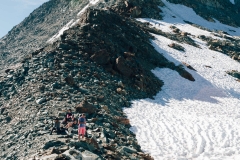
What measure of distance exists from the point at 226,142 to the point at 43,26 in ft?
226

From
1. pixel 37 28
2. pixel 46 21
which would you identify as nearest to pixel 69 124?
pixel 37 28

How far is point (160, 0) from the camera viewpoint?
7294cm

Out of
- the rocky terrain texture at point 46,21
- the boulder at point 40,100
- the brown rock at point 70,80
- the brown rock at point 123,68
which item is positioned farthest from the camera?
the rocky terrain texture at point 46,21

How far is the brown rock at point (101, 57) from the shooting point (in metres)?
28.7

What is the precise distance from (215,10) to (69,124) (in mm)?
76380

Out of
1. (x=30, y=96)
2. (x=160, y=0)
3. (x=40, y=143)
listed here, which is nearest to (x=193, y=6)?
(x=160, y=0)

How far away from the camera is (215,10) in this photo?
83.0m

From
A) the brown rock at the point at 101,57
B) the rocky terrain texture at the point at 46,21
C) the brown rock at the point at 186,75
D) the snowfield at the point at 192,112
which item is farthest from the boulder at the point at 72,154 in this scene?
the rocky terrain texture at the point at 46,21

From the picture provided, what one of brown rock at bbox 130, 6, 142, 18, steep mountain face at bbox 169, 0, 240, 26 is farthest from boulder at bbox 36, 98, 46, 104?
steep mountain face at bbox 169, 0, 240, 26

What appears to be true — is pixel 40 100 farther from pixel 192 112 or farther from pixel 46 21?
pixel 46 21

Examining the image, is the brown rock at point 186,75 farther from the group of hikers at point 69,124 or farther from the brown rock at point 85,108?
the group of hikers at point 69,124

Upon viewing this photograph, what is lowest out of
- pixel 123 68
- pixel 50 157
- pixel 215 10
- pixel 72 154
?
pixel 72 154

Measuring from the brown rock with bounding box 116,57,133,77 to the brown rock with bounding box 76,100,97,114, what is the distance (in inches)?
402

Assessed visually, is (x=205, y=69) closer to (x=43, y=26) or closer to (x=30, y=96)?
(x=30, y=96)
